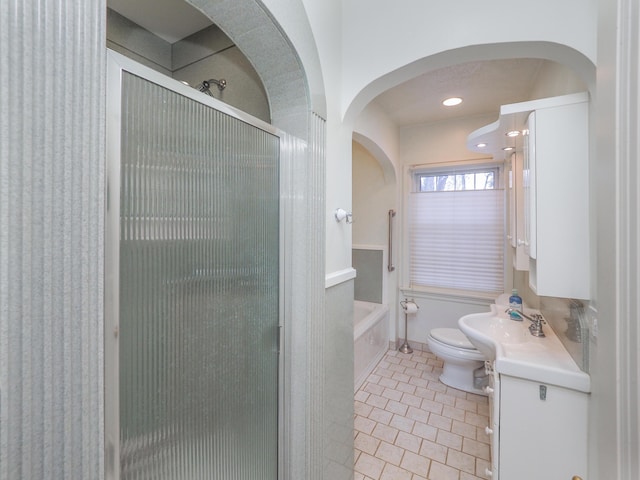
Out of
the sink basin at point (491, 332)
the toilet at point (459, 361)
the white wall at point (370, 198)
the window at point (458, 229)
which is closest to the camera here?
the sink basin at point (491, 332)

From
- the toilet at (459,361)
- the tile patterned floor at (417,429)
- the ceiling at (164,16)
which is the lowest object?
the tile patterned floor at (417,429)

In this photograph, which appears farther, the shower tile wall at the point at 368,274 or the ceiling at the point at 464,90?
the shower tile wall at the point at 368,274

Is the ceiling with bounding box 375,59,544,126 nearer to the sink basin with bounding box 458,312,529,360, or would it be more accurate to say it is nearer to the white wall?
the white wall

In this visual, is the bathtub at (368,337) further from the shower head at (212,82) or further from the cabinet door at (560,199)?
the shower head at (212,82)

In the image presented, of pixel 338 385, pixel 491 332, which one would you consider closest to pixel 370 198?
pixel 491 332

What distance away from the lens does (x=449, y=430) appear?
7.40 feet

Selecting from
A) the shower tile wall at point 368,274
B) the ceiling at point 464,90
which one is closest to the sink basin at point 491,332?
Result: the shower tile wall at point 368,274

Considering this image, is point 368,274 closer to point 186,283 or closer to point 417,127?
point 417,127

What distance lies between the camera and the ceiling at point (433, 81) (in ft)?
5.48

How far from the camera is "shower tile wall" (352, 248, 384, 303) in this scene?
3691 millimetres

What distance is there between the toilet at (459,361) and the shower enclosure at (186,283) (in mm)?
2040

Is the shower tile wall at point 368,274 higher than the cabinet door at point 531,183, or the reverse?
the cabinet door at point 531,183

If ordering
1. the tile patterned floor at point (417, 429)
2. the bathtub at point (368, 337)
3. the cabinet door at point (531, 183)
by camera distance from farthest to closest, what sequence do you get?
the bathtub at point (368, 337) → the tile patterned floor at point (417, 429) → the cabinet door at point (531, 183)

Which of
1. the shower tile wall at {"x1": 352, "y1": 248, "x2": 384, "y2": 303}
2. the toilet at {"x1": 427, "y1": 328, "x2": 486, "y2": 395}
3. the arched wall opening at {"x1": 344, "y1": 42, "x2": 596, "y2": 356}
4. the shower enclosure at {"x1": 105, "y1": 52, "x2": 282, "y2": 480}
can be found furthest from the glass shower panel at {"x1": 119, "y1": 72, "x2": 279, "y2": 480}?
the shower tile wall at {"x1": 352, "y1": 248, "x2": 384, "y2": 303}
